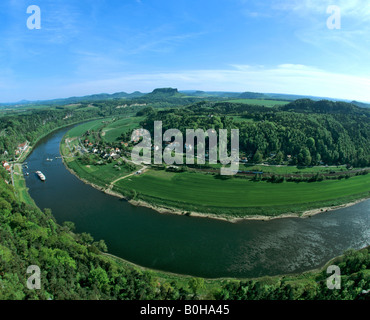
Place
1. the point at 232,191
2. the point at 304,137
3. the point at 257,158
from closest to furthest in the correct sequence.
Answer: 1. the point at 232,191
2. the point at 257,158
3. the point at 304,137

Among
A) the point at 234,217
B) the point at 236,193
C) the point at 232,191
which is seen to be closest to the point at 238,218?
the point at 234,217

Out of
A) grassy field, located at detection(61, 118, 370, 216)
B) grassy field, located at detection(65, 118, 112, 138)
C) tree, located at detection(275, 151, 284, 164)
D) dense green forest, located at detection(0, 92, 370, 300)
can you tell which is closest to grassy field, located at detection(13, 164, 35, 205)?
dense green forest, located at detection(0, 92, 370, 300)

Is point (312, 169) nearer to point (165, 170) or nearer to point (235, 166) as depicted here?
point (235, 166)

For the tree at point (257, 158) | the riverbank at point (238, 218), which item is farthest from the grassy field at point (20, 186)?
the tree at point (257, 158)

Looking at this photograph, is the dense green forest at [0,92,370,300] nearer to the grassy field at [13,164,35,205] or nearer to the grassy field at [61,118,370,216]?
the grassy field at [13,164,35,205]

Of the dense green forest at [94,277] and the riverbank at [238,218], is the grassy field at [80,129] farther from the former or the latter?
the riverbank at [238,218]

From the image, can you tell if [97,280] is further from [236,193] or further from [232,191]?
[232,191]
